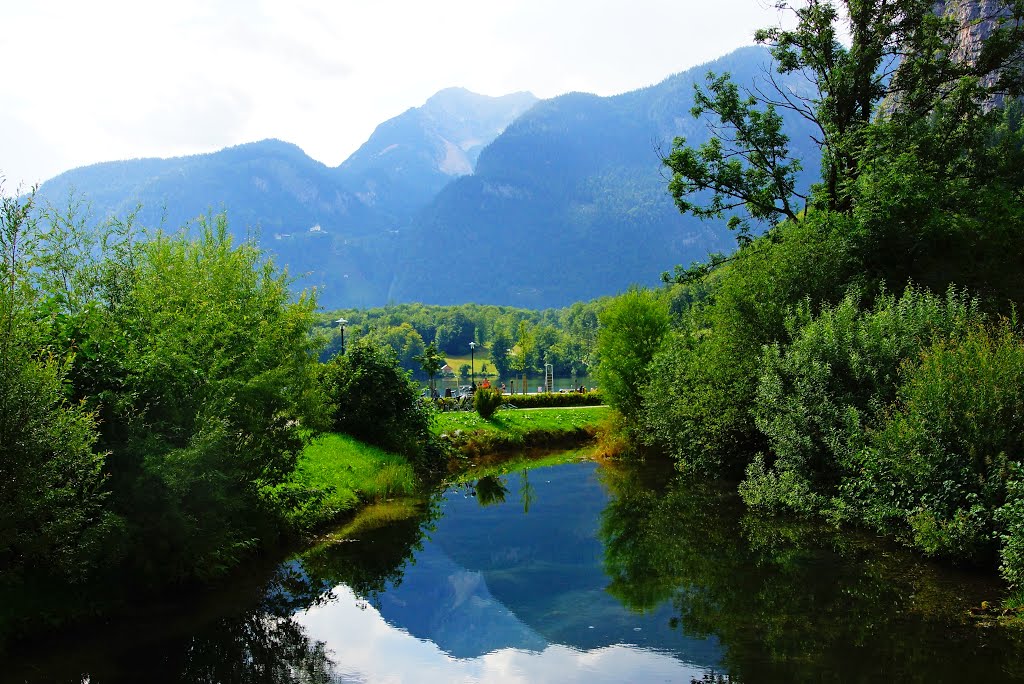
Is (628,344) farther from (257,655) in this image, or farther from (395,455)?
(257,655)

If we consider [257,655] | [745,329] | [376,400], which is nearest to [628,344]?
[745,329]

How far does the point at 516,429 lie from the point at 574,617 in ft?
82.1

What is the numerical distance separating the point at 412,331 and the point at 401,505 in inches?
5355

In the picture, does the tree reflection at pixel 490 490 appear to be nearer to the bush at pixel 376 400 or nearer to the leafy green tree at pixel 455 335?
the bush at pixel 376 400

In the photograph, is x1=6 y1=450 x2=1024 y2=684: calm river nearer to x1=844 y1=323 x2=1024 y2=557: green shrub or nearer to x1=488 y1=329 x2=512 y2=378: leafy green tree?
x1=844 y1=323 x2=1024 y2=557: green shrub

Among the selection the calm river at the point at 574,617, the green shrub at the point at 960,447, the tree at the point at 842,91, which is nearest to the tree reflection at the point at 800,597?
the calm river at the point at 574,617

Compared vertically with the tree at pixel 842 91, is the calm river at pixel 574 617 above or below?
below

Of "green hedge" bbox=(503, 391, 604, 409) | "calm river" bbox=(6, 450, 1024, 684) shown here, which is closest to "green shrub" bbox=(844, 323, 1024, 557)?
"calm river" bbox=(6, 450, 1024, 684)

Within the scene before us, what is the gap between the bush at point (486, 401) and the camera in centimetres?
3822

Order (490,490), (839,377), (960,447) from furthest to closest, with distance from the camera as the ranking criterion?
(490,490), (839,377), (960,447)

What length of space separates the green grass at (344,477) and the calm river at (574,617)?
1314mm

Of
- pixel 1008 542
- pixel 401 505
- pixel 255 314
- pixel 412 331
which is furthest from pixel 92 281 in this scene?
pixel 412 331

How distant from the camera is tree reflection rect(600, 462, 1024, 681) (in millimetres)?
10578

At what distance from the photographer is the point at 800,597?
1376 centimetres
